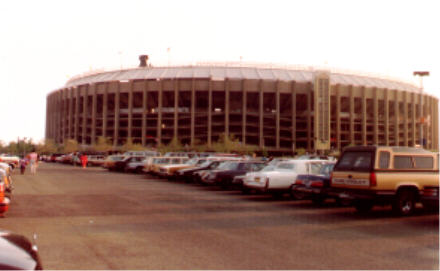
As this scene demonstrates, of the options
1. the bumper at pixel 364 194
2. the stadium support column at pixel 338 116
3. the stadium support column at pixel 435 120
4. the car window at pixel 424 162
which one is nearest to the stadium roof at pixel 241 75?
the stadium support column at pixel 338 116

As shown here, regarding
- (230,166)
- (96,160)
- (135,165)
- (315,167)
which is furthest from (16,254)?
(96,160)

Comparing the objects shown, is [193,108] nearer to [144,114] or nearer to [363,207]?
[144,114]

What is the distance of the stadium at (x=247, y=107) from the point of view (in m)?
79.9

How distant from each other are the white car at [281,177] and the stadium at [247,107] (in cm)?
5784

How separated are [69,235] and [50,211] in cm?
423

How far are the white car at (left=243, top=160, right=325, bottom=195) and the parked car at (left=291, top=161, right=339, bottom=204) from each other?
0.65 m

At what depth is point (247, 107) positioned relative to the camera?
8544 centimetres

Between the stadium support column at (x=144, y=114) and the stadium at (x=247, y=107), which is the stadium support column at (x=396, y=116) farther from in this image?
the stadium support column at (x=144, y=114)

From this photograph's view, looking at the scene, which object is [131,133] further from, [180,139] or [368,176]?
[368,176]

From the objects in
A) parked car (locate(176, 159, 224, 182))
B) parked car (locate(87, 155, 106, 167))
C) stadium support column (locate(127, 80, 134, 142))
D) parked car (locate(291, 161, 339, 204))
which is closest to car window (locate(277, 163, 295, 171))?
parked car (locate(291, 161, 339, 204))

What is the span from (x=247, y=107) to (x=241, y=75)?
264 inches

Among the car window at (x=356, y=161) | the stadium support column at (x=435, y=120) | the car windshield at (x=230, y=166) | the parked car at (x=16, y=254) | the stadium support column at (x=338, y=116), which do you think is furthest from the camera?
the stadium support column at (x=435, y=120)

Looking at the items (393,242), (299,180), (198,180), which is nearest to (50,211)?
(299,180)

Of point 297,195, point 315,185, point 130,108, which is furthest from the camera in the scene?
point 130,108
